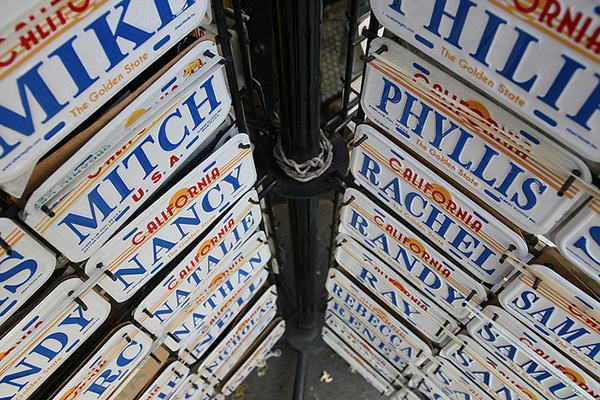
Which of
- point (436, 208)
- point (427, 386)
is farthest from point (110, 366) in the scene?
Result: point (427, 386)

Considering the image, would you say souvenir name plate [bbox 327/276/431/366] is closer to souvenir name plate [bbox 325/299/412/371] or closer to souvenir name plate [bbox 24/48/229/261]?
souvenir name plate [bbox 325/299/412/371]

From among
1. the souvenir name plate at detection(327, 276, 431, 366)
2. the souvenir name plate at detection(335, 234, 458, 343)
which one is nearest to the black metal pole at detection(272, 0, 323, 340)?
the souvenir name plate at detection(335, 234, 458, 343)

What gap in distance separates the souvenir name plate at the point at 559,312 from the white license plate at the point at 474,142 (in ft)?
0.86

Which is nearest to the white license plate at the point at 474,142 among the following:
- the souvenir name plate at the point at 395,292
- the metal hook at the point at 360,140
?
the metal hook at the point at 360,140

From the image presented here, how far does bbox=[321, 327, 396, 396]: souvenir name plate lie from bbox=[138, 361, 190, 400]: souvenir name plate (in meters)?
1.33

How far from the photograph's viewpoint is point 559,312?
68.5 inches

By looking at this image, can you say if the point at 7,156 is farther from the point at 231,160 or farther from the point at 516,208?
the point at 516,208

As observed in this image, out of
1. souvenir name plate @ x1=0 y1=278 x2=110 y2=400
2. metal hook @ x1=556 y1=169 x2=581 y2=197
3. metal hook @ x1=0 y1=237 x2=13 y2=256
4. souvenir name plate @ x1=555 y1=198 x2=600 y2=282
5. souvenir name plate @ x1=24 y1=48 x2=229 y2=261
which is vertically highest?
metal hook @ x1=556 y1=169 x2=581 y2=197

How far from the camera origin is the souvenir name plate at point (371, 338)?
3114 mm

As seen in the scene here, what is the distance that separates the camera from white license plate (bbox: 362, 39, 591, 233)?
143 centimetres

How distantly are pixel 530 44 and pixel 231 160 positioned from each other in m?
1.16

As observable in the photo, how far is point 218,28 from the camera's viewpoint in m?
1.58

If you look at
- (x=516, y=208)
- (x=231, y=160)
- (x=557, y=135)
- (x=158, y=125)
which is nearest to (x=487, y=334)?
(x=516, y=208)

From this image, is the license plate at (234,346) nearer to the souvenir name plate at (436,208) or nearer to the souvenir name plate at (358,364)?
the souvenir name plate at (358,364)
